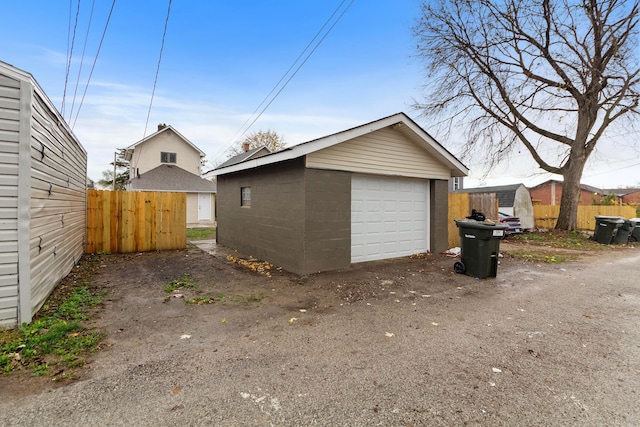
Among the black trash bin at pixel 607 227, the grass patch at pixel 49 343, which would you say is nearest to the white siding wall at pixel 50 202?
the grass patch at pixel 49 343

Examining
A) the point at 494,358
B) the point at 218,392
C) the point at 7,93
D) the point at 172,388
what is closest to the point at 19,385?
the point at 172,388

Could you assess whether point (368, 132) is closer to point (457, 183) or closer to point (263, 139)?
point (457, 183)

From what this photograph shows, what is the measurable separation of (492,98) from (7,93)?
1661 cm

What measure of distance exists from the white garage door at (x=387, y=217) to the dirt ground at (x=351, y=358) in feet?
6.74

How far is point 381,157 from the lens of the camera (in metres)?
7.66

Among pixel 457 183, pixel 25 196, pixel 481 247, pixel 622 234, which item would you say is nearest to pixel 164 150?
pixel 25 196

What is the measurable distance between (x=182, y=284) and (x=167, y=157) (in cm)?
2079

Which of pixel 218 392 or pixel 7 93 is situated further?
pixel 7 93

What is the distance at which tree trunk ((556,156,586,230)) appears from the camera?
45.6 ft

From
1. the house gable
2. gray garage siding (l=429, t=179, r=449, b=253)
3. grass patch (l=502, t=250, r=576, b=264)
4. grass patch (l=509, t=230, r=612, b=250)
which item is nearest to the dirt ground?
grass patch (l=502, t=250, r=576, b=264)

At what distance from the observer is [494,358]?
2.99m

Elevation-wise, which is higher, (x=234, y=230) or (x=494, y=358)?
(x=234, y=230)

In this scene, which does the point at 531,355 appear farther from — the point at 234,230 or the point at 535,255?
the point at 234,230

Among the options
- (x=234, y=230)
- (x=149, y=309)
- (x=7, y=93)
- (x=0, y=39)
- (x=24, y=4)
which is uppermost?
(x=24, y=4)
